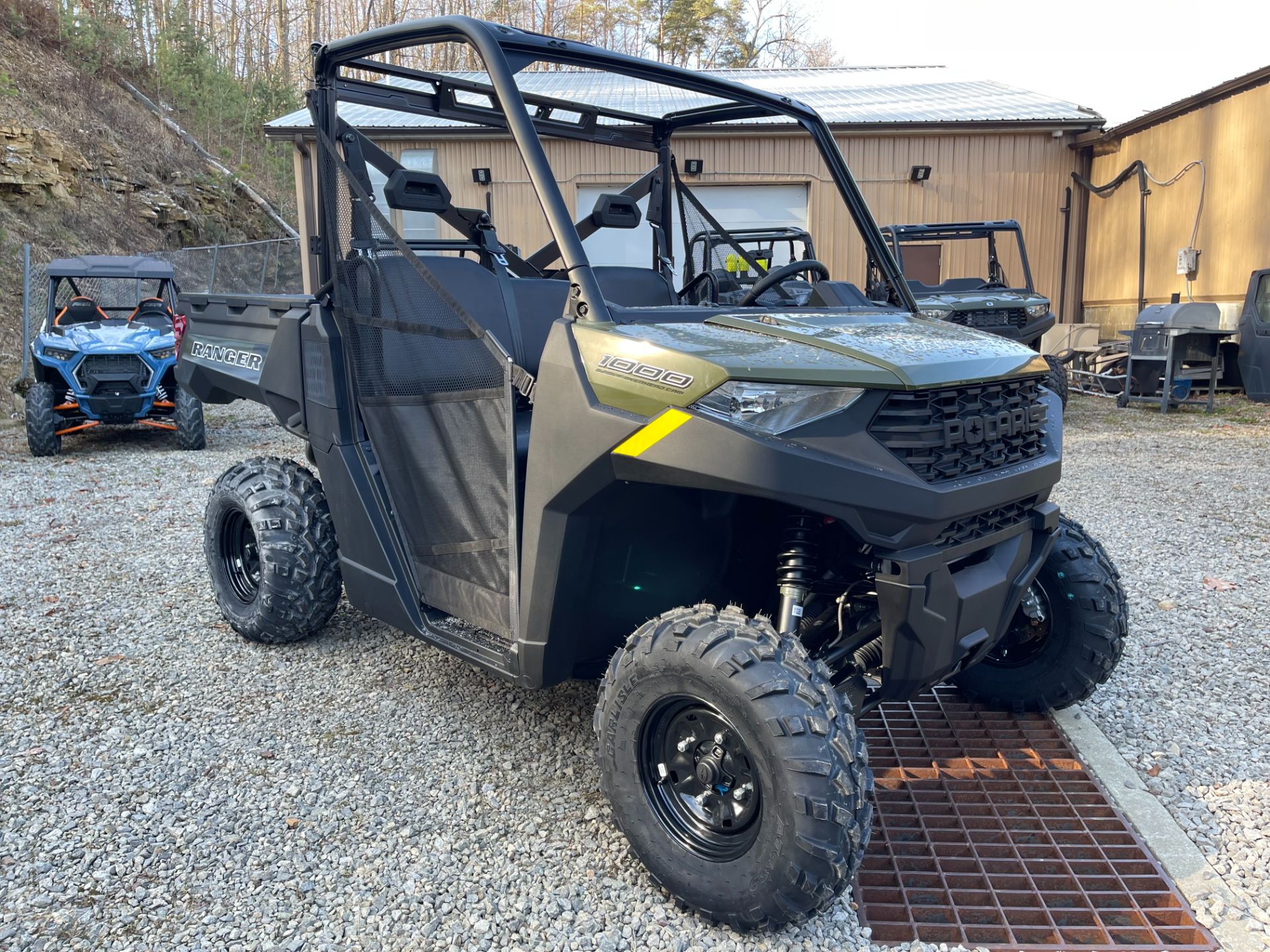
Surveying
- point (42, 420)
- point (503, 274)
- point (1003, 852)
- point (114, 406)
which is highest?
point (503, 274)

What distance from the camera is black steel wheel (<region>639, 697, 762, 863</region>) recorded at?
2.13m

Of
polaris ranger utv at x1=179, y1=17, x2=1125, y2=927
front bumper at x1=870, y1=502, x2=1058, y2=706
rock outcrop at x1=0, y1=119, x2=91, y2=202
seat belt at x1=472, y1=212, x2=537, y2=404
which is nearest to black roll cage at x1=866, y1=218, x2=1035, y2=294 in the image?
polaris ranger utv at x1=179, y1=17, x2=1125, y2=927

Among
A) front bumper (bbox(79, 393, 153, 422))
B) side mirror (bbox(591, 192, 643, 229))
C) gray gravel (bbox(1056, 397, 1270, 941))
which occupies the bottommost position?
gray gravel (bbox(1056, 397, 1270, 941))

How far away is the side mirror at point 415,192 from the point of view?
262 centimetres

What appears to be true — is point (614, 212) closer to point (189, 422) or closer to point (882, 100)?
point (189, 422)

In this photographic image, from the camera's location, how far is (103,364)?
8.87m

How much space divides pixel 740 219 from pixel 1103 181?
5.83 metres

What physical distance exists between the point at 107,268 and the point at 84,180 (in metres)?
8.93

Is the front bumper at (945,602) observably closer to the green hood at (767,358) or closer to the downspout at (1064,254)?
the green hood at (767,358)

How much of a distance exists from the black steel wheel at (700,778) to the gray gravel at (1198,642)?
112 cm

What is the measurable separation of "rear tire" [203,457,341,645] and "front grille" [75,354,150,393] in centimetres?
582

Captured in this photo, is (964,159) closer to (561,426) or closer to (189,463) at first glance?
(189,463)

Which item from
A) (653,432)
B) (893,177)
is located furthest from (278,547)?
(893,177)

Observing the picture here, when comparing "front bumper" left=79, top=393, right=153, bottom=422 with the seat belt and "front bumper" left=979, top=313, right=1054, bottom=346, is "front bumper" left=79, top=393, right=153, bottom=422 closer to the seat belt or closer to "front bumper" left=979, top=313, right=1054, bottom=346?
the seat belt
